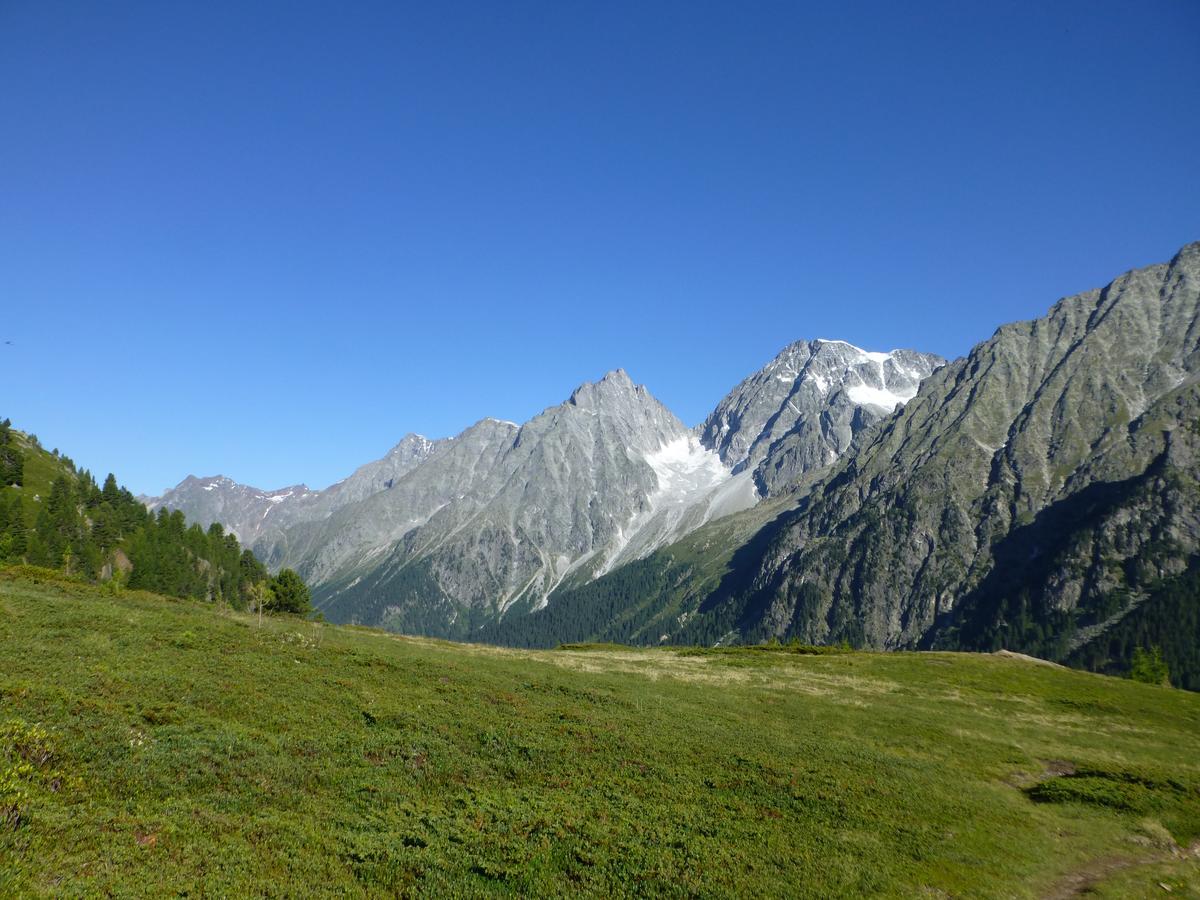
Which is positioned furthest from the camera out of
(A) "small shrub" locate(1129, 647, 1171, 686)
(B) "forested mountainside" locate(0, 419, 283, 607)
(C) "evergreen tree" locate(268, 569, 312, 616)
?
(B) "forested mountainside" locate(0, 419, 283, 607)

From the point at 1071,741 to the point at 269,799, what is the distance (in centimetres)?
5624

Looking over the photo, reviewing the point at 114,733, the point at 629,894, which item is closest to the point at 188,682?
the point at 114,733

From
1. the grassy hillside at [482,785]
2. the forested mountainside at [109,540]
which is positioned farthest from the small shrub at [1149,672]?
the forested mountainside at [109,540]

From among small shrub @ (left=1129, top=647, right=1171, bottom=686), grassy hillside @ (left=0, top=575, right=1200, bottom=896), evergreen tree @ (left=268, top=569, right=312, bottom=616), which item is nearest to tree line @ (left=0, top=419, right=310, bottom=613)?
evergreen tree @ (left=268, top=569, right=312, bottom=616)

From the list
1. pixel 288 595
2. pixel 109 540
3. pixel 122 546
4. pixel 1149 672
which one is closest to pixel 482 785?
pixel 288 595

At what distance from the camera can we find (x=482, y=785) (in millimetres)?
26969

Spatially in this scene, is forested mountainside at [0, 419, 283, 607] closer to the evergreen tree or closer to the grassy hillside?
the evergreen tree

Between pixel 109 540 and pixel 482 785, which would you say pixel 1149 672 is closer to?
pixel 482 785

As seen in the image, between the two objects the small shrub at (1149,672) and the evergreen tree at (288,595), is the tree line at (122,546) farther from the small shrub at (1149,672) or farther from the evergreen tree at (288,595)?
the small shrub at (1149,672)

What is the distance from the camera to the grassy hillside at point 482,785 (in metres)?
19.1

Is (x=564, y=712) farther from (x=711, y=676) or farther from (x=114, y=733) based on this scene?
(x=711, y=676)

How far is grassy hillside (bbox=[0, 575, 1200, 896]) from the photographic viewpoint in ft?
62.7

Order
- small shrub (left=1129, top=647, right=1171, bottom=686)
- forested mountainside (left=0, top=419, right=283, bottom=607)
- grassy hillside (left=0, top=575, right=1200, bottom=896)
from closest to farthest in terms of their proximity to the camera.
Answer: grassy hillside (left=0, top=575, right=1200, bottom=896)
small shrub (left=1129, top=647, right=1171, bottom=686)
forested mountainside (left=0, top=419, right=283, bottom=607)

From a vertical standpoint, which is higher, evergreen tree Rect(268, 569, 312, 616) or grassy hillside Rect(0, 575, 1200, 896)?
grassy hillside Rect(0, 575, 1200, 896)
